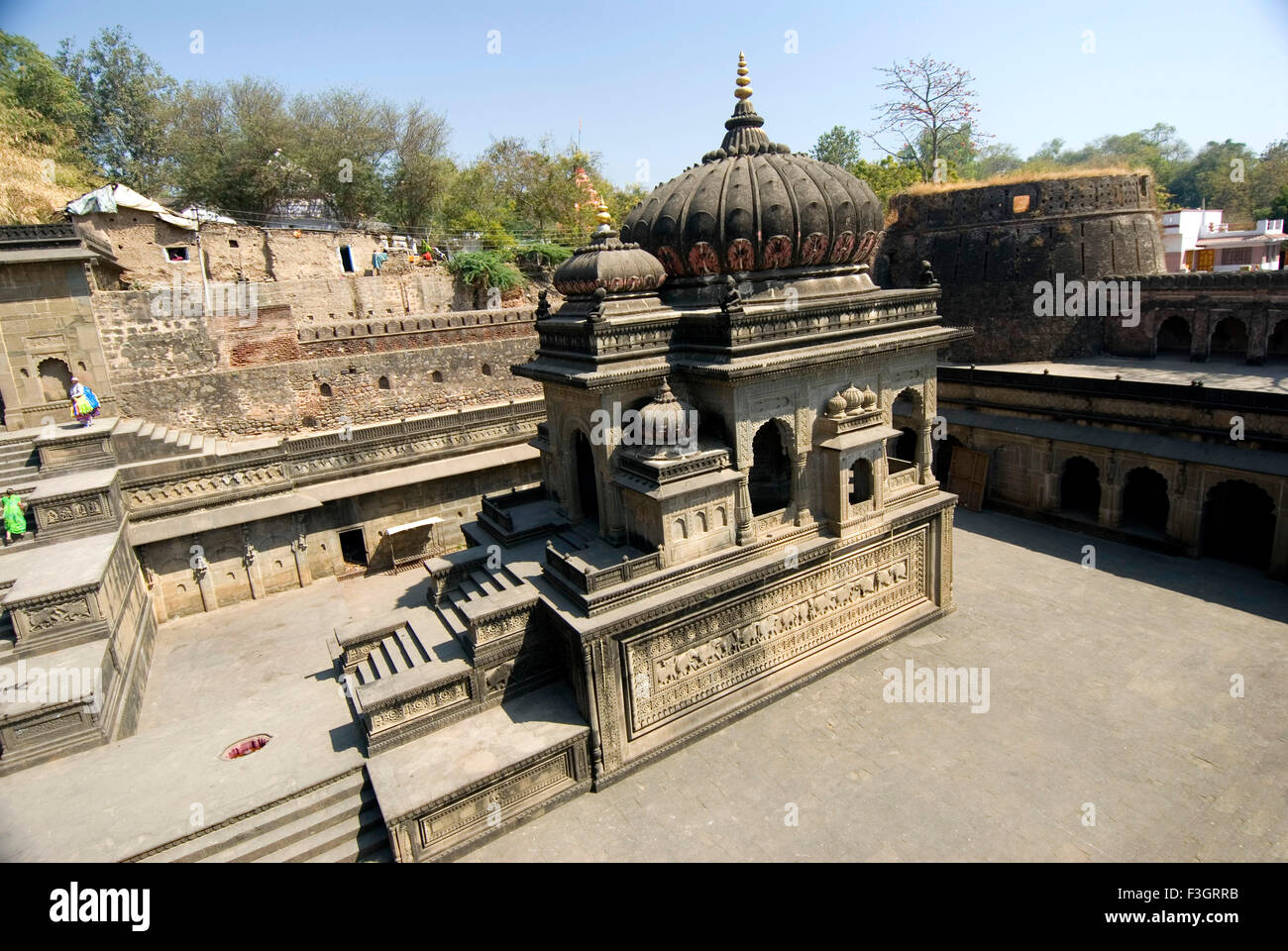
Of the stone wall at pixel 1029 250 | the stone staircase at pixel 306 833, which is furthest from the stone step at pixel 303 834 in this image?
the stone wall at pixel 1029 250

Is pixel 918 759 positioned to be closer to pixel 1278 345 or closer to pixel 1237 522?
pixel 1237 522

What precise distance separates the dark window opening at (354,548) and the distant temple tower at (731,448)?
6.36 metres

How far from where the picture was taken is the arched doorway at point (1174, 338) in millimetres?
21547

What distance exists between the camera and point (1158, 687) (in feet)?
34.2

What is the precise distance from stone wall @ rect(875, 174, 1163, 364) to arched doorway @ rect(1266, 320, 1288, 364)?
13.2 feet

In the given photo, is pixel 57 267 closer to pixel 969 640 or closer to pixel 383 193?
pixel 383 193

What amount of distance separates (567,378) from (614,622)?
3590mm

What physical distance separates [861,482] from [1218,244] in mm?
31517

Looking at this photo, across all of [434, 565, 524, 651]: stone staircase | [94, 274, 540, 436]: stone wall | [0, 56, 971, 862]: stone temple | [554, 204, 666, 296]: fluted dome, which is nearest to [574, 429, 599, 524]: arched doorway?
[0, 56, 971, 862]: stone temple

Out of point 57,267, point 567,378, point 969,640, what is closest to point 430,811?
point 567,378

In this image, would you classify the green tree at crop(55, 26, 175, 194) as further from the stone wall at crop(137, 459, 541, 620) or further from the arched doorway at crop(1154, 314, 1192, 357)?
the arched doorway at crop(1154, 314, 1192, 357)

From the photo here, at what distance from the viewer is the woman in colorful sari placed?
15.1m

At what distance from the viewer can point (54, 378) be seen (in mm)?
16219

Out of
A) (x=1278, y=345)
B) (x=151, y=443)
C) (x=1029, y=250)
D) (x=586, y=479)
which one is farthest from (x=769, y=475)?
(x=1278, y=345)
